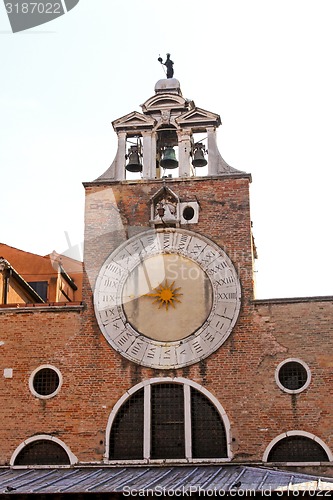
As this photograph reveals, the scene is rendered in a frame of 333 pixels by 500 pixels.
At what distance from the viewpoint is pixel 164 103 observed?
19.1m

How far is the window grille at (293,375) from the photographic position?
16109 mm

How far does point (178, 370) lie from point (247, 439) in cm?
206

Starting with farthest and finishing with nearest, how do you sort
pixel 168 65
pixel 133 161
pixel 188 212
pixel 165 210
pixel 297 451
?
1. pixel 168 65
2. pixel 133 161
3. pixel 188 212
4. pixel 165 210
5. pixel 297 451

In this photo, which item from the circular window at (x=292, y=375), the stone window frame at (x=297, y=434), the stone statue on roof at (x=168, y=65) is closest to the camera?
the stone window frame at (x=297, y=434)

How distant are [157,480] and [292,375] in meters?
3.74

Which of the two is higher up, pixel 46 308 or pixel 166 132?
pixel 166 132

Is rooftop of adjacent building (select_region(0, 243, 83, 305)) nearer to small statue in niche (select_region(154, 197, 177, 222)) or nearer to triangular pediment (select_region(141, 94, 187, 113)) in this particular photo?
small statue in niche (select_region(154, 197, 177, 222))

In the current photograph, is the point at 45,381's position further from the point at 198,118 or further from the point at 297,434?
the point at 198,118

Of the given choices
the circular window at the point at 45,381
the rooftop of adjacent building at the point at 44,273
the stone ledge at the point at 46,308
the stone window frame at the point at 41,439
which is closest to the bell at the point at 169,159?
the stone ledge at the point at 46,308

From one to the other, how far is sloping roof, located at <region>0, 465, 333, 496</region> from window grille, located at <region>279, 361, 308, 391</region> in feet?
6.15

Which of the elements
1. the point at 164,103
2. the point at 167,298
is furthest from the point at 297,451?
the point at 164,103

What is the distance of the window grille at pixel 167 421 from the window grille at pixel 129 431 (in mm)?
276

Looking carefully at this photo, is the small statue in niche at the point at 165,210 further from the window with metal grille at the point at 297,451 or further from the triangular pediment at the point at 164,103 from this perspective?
the window with metal grille at the point at 297,451

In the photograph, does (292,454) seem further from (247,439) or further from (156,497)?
(156,497)
